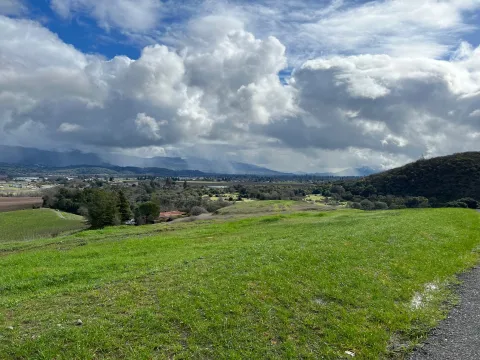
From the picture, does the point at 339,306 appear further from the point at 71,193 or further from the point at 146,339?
the point at 71,193

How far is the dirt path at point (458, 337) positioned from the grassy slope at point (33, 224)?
61.7 metres

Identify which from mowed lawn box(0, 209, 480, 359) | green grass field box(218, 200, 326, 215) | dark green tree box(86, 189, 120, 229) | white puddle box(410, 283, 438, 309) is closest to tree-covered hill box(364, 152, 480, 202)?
green grass field box(218, 200, 326, 215)

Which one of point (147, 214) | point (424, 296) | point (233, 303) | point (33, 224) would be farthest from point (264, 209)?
point (233, 303)

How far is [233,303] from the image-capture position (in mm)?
10414

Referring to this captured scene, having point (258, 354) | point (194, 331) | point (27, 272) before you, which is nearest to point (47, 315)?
point (194, 331)

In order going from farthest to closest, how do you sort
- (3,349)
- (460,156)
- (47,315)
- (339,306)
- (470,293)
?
1. (460,156)
2. (470,293)
3. (339,306)
4. (47,315)
5. (3,349)

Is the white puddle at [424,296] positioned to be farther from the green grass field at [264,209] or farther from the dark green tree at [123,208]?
the dark green tree at [123,208]

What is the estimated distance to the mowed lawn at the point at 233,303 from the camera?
8.42 m

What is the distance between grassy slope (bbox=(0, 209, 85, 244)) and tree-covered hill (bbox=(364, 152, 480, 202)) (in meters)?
84.9

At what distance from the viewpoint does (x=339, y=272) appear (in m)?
13.6

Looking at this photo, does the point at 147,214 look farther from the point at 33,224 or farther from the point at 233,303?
the point at 233,303

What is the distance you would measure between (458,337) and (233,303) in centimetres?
593

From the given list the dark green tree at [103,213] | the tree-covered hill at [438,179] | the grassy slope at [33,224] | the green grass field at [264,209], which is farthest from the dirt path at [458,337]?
the tree-covered hill at [438,179]

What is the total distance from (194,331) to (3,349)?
410 cm
